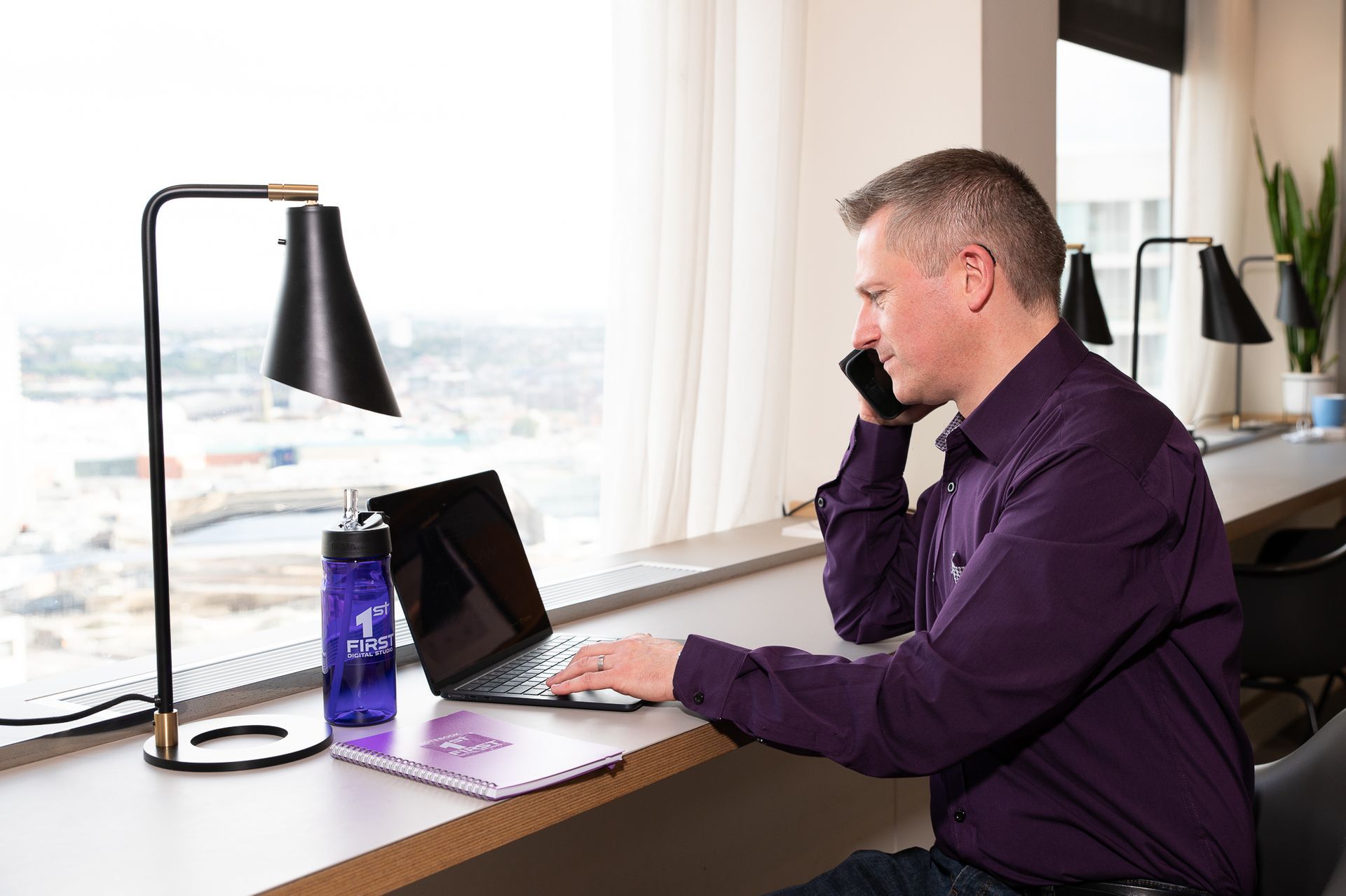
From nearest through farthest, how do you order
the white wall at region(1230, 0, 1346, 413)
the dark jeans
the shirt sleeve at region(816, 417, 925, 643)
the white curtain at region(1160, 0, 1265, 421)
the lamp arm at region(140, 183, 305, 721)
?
the lamp arm at region(140, 183, 305, 721)
the dark jeans
the shirt sleeve at region(816, 417, 925, 643)
the white curtain at region(1160, 0, 1265, 421)
the white wall at region(1230, 0, 1346, 413)

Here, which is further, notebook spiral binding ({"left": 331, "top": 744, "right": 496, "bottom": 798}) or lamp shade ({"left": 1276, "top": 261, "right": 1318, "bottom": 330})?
lamp shade ({"left": 1276, "top": 261, "right": 1318, "bottom": 330})

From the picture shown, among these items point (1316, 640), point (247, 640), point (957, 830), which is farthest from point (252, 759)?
point (1316, 640)

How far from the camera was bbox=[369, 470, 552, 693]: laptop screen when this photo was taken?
1.47 metres

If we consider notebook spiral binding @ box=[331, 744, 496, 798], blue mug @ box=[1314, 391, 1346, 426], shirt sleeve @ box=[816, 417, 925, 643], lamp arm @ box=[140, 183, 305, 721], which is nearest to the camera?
notebook spiral binding @ box=[331, 744, 496, 798]

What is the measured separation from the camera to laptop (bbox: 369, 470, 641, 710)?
1.46 meters

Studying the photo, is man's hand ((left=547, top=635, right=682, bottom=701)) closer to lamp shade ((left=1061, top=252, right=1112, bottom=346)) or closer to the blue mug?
lamp shade ((left=1061, top=252, right=1112, bottom=346))

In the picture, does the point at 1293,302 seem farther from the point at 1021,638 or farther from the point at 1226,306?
the point at 1021,638

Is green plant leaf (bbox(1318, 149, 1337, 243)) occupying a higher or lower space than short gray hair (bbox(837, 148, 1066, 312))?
higher

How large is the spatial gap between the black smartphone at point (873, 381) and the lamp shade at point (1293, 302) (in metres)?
3.13

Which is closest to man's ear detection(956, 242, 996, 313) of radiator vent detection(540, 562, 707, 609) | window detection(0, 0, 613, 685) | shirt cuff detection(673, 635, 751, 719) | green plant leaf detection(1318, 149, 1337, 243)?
shirt cuff detection(673, 635, 751, 719)

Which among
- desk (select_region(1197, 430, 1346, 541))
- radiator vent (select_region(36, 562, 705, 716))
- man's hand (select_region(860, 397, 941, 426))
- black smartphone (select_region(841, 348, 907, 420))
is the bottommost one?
radiator vent (select_region(36, 562, 705, 716))

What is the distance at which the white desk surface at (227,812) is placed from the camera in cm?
101

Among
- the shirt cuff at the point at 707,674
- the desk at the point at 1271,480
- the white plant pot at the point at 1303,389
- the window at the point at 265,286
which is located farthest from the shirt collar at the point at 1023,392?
the white plant pot at the point at 1303,389

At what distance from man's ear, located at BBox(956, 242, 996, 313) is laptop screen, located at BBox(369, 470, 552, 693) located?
68cm
